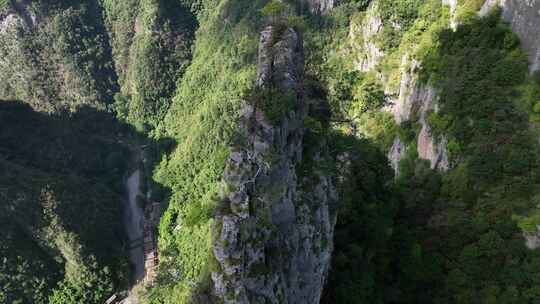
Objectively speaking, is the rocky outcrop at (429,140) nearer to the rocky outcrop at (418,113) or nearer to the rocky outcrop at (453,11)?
the rocky outcrop at (418,113)

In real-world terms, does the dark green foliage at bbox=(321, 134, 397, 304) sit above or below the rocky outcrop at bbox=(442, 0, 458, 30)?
below

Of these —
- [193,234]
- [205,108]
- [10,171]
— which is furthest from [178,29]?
[193,234]

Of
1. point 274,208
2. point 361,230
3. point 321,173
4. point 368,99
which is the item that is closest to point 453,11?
point 368,99

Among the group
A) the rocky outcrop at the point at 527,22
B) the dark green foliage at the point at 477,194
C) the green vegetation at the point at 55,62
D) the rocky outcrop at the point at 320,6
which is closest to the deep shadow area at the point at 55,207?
the green vegetation at the point at 55,62

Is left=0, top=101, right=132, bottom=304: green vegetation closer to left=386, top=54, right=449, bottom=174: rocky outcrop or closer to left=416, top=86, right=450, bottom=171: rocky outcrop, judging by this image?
left=386, top=54, right=449, bottom=174: rocky outcrop

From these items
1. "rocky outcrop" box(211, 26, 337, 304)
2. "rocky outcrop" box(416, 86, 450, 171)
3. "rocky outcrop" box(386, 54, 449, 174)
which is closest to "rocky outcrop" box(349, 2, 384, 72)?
"rocky outcrop" box(386, 54, 449, 174)

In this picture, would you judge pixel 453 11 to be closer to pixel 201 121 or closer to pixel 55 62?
pixel 201 121

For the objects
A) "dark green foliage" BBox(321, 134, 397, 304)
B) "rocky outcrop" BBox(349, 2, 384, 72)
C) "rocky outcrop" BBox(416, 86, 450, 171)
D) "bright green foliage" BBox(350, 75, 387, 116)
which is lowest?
"dark green foliage" BBox(321, 134, 397, 304)
